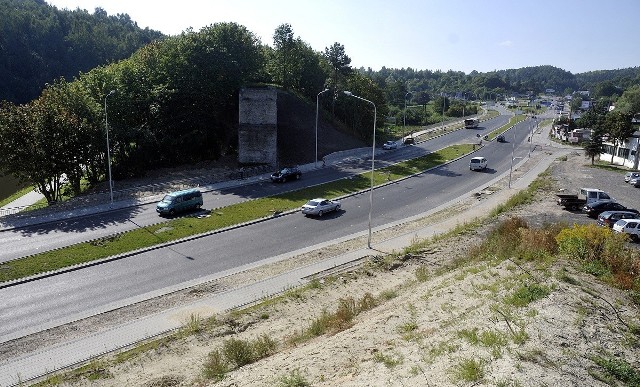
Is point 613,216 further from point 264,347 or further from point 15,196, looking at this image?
point 15,196

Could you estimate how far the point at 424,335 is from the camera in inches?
582

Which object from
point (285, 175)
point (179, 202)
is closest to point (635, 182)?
point (285, 175)

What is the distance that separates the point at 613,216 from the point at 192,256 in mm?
27802

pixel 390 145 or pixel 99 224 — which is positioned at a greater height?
pixel 390 145

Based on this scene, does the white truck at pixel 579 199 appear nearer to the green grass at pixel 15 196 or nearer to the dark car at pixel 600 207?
the dark car at pixel 600 207

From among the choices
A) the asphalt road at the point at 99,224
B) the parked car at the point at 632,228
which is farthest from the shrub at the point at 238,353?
the parked car at the point at 632,228

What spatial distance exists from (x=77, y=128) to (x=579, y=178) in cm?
4886

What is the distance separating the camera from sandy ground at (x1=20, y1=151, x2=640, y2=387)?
1198cm

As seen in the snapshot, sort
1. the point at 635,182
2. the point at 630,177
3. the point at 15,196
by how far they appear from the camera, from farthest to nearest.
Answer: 1. the point at 15,196
2. the point at 630,177
3. the point at 635,182

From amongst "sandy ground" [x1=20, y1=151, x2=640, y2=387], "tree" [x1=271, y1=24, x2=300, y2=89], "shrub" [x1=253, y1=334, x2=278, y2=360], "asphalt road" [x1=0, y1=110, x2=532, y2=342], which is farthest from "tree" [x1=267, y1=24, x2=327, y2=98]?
"shrub" [x1=253, y1=334, x2=278, y2=360]

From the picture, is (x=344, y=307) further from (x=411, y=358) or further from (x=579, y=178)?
(x=579, y=178)

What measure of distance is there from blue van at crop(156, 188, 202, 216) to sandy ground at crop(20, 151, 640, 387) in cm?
Answer: 1257

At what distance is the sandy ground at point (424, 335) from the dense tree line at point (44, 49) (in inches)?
3972

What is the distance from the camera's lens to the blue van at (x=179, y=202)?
33.4 m
